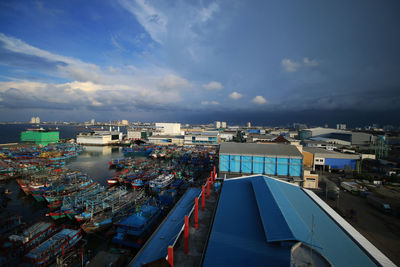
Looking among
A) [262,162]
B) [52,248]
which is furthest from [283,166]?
[52,248]

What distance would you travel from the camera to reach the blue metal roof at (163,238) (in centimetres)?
538

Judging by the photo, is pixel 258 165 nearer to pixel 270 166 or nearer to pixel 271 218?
pixel 270 166

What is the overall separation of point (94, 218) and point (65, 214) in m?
2.69

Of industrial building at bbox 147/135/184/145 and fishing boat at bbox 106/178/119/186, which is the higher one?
industrial building at bbox 147/135/184/145

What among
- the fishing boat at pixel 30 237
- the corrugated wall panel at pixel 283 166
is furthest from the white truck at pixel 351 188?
the fishing boat at pixel 30 237

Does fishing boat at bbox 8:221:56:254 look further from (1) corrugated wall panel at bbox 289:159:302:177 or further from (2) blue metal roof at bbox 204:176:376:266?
(1) corrugated wall panel at bbox 289:159:302:177

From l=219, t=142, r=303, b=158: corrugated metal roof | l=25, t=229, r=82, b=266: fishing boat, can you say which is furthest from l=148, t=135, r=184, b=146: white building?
l=25, t=229, r=82, b=266: fishing boat

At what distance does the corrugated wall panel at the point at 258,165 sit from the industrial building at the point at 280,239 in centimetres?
558

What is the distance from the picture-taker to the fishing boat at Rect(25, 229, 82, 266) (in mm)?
7016

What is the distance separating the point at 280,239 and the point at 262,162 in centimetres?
883

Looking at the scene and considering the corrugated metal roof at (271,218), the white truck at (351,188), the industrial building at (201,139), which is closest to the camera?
the corrugated metal roof at (271,218)

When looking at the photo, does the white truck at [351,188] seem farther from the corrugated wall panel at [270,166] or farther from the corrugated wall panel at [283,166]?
the corrugated wall panel at [270,166]

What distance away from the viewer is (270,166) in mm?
12922

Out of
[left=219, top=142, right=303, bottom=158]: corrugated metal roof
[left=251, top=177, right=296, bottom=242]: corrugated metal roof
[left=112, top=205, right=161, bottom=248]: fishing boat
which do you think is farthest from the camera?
[left=219, top=142, right=303, bottom=158]: corrugated metal roof
